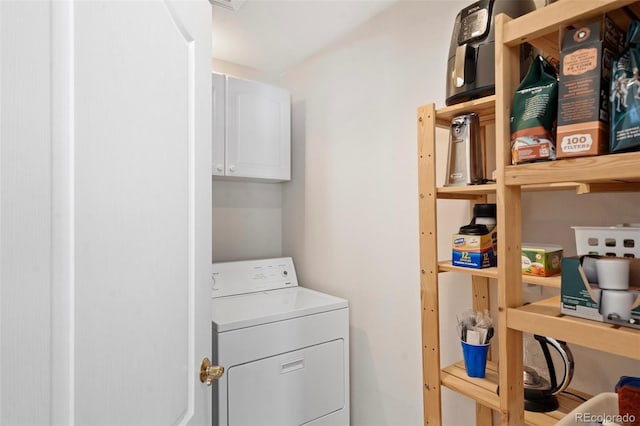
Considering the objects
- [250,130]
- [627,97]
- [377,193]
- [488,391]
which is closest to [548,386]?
[488,391]

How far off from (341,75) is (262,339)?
5.24 feet

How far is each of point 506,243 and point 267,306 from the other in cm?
143

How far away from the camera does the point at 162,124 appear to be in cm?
84

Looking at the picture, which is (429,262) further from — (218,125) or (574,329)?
(218,125)

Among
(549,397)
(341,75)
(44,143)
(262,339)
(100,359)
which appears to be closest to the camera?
(44,143)

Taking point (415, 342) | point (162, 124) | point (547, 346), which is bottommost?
point (415, 342)

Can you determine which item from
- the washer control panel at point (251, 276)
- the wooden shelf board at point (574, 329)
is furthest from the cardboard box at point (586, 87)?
the washer control panel at point (251, 276)

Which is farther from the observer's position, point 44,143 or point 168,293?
point 168,293

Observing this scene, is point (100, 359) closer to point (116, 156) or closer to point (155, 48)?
point (116, 156)

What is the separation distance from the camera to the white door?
505mm

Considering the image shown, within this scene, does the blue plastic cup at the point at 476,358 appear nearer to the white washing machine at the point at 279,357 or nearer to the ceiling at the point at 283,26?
the white washing machine at the point at 279,357

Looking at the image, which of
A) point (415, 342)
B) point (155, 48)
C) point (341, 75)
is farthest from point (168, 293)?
point (341, 75)

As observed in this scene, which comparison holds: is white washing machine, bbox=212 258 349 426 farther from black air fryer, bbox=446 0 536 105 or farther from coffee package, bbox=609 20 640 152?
coffee package, bbox=609 20 640 152

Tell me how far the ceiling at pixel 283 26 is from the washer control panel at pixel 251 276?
4.60 feet
